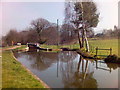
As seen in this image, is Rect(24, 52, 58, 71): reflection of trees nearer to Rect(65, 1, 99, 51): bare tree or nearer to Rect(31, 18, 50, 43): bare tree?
Rect(65, 1, 99, 51): bare tree

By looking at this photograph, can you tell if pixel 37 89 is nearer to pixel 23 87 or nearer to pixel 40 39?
pixel 23 87

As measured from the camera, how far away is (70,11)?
19547mm

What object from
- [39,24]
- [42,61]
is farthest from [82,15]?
[39,24]

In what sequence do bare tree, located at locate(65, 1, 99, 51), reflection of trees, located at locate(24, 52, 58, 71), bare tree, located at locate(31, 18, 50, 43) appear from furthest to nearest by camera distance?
bare tree, located at locate(31, 18, 50, 43), bare tree, located at locate(65, 1, 99, 51), reflection of trees, located at locate(24, 52, 58, 71)

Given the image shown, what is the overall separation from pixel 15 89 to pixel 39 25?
1539 inches

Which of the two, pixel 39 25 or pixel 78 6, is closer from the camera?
pixel 78 6

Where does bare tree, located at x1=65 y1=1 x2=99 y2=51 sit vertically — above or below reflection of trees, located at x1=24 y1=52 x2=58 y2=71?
above

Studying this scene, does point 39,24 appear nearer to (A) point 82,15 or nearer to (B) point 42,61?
(A) point 82,15

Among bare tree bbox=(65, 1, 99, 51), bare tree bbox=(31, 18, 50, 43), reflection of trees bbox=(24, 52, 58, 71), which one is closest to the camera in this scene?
reflection of trees bbox=(24, 52, 58, 71)

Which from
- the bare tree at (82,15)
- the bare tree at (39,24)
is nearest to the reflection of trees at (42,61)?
the bare tree at (82,15)

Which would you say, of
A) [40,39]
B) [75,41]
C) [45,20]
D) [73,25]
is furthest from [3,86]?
[45,20]

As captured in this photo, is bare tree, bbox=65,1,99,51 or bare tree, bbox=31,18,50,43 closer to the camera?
bare tree, bbox=65,1,99,51

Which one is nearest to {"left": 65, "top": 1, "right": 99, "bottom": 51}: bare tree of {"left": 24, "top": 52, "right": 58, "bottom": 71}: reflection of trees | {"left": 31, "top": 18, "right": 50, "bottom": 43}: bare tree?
{"left": 24, "top": 52, "right": 58, "bottom": 71}: reflection of trees

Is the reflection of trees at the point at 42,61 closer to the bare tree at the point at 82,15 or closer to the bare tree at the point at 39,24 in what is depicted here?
the bare tree at the point at 82,15
